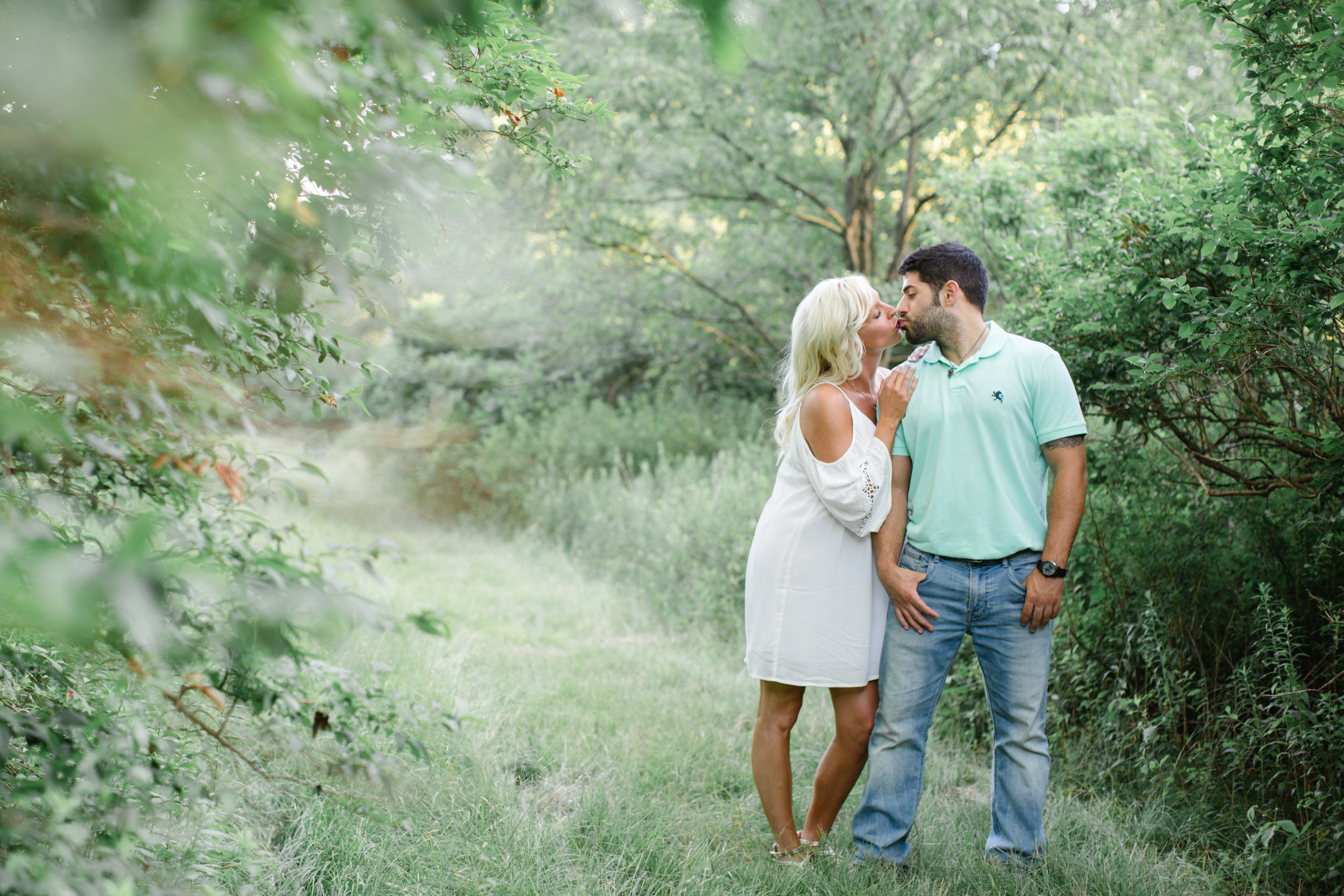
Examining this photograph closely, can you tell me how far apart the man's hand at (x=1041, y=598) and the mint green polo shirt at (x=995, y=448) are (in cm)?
12

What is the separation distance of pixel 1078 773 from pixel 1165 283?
2.31 m

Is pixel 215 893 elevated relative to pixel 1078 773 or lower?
elevated

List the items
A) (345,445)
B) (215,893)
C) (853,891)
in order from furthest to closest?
(345,445) < (853,891) < (215,893)

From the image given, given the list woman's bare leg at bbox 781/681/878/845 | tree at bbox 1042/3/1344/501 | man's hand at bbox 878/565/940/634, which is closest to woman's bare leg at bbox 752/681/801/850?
woman's bare leg at bbox 781/681/878/845

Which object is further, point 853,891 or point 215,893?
point 853,891

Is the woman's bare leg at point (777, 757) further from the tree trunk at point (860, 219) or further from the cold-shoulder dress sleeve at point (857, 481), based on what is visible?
the tree trunk at point (860, 219)

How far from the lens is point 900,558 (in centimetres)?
320

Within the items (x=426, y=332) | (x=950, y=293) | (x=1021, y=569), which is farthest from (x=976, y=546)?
(x=426, y=332)

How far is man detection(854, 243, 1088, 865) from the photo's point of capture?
118 inches

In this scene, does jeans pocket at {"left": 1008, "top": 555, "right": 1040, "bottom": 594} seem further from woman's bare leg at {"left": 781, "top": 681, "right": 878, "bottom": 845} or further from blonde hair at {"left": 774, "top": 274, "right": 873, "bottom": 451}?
blonde hair at {"left": 774, "top": 274, "right": 873, "bottom": 451}

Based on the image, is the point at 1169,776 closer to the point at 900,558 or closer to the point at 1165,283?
the point at 900,558

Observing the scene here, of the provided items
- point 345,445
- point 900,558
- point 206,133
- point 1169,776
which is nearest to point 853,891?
point 900,558

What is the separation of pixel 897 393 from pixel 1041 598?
0.88 metres

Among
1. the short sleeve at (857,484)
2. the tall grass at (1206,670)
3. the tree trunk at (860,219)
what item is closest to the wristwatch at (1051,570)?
the short sleeve at (857,484)
